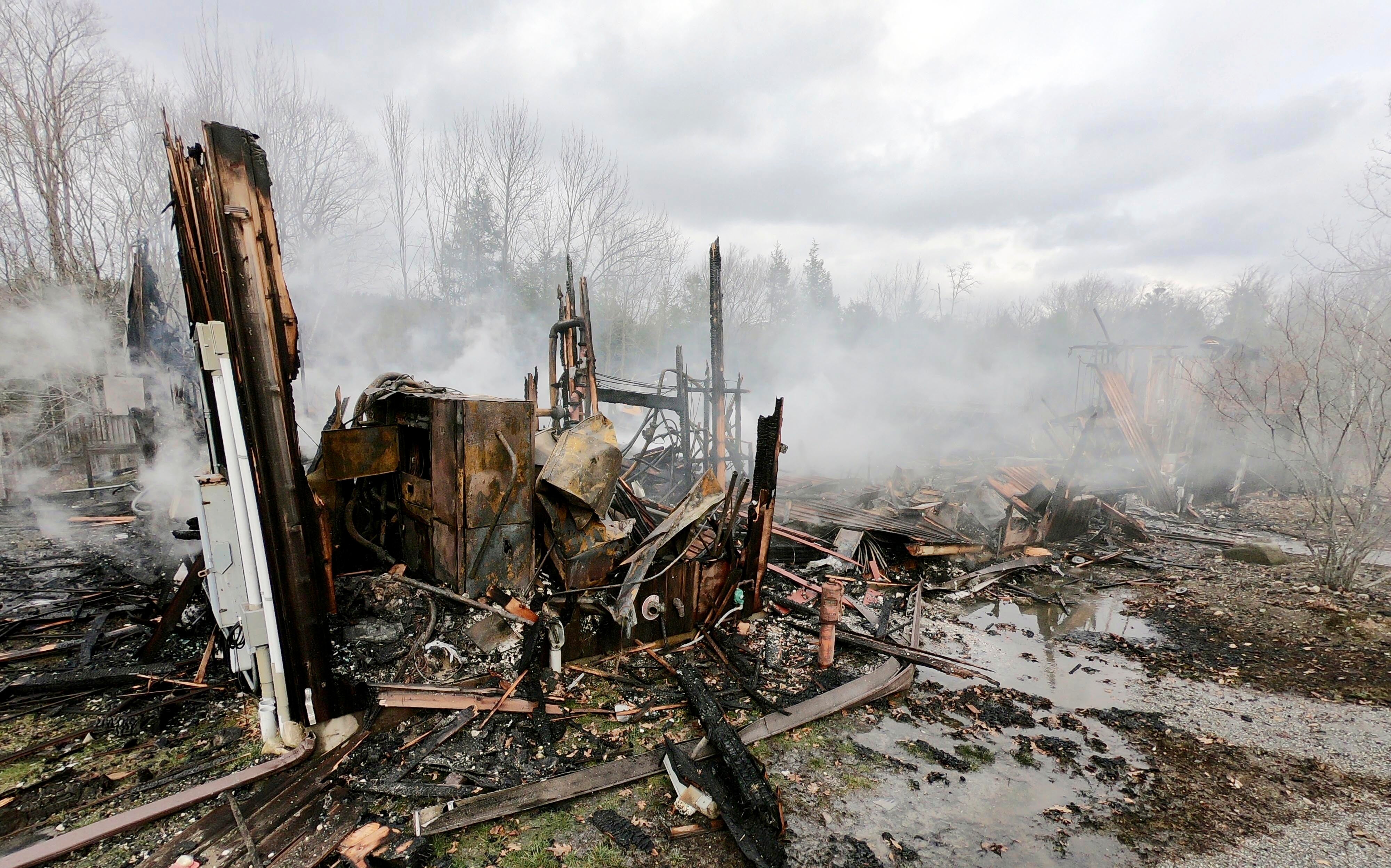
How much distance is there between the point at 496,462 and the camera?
465cm

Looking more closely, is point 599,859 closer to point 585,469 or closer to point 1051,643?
point 585,469

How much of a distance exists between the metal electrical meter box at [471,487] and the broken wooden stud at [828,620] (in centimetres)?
275

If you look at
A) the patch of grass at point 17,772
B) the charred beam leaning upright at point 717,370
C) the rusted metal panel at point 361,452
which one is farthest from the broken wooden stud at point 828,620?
the charred beam leaning upright at point 717,370

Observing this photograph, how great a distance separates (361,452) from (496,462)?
143 centimetres

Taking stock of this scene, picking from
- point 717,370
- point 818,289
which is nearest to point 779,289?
point 818,289

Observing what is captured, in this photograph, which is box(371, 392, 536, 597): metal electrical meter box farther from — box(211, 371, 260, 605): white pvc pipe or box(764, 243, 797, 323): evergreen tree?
box(764, 243, 797, 323): evergreen tree

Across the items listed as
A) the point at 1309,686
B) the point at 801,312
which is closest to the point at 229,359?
the point at 1309,686

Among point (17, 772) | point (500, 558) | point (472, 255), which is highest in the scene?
point (472, 255)

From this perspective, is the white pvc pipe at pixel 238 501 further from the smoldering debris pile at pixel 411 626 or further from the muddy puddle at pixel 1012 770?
the muddy puddle at pixel 1012 770

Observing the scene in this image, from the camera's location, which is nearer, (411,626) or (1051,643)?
(411,626)

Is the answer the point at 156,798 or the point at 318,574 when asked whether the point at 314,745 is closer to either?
the point at 156,798

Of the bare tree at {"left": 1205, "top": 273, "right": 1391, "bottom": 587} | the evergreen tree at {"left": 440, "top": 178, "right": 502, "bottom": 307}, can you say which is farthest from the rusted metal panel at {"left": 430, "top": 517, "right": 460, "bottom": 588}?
the evergreen tree at {"left": 440, "top": 178, "right": 502, "bottom": 307}

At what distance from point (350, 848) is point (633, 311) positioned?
31041 mm

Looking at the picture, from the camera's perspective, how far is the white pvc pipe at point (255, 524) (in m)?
3.28
